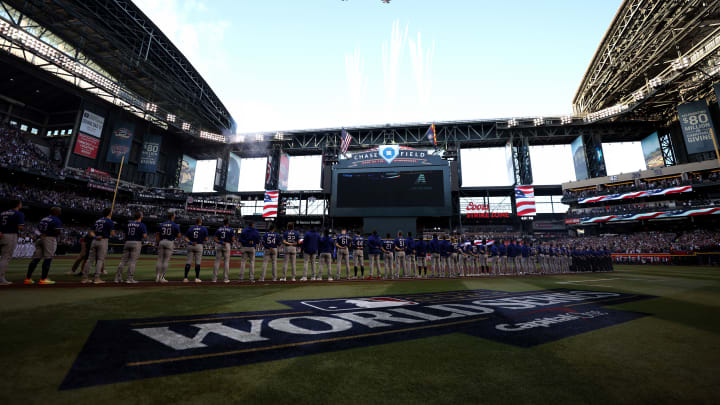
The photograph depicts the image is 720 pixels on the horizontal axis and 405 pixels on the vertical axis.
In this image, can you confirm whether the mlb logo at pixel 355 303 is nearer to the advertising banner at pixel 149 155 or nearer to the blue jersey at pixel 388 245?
the blue jersey at pixel 388 245

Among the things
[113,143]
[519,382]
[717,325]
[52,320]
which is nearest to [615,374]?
[519,382]

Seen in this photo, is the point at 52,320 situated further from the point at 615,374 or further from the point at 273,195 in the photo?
the point at 273,195

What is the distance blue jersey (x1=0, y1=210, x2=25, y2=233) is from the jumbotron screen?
29.4 metres

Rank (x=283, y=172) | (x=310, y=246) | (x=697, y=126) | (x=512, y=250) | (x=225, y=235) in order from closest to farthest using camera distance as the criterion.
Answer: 1. (x=225, y=235)
2. (x=310, y=246)
3. (x=512, y=250)
4. (x=697, y=126)
5. (x=283, y=172)

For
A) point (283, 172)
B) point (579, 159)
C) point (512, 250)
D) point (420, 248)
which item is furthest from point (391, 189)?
point (579, 159)

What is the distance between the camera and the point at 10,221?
671cm

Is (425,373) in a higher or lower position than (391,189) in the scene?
lower

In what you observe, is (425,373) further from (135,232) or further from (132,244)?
(132,244)

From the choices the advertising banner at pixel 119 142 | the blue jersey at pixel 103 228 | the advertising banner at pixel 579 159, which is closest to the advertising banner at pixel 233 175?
the advertising banner at pixel 119 142

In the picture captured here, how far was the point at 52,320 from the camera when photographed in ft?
12.4

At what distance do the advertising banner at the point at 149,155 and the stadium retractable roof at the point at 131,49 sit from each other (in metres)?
6.27

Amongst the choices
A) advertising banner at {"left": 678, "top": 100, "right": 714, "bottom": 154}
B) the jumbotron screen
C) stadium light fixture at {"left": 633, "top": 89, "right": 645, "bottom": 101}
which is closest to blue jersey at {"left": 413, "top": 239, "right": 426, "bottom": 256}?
the jumbotron screen

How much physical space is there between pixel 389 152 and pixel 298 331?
33.9 meters

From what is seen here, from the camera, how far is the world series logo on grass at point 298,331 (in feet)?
7.92
